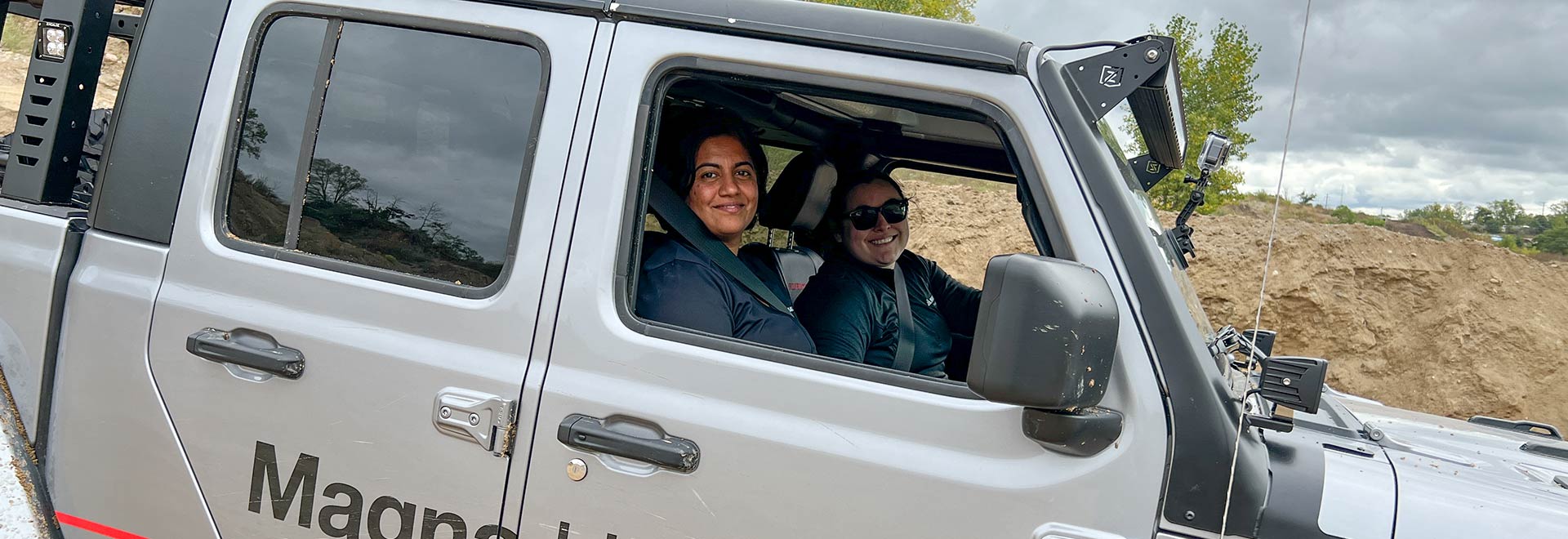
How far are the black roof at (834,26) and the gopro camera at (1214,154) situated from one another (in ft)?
2.64

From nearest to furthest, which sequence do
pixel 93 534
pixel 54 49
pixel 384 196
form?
pixel 384 196 → pixel 93 534 → pixel 54 49

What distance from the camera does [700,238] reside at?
7.63ft

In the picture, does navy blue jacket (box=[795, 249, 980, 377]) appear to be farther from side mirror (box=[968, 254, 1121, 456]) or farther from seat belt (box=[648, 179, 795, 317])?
side mirror (box=[968, 254, 1121, 456])

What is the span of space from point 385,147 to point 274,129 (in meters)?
0.30

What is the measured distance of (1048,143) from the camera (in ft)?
5.71

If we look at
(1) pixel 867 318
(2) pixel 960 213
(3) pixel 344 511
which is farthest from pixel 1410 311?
(3) pixel 344 511

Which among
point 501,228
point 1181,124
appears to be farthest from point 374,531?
point 1181,124

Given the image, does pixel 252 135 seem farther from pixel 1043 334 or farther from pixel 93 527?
pixel 1043 334

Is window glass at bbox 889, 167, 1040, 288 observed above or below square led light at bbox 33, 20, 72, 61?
above

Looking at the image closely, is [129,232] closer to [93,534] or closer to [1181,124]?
[93,534]

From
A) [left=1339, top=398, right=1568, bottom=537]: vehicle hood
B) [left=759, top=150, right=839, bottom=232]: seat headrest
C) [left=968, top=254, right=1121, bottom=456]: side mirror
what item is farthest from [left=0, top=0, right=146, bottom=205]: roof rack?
[left=1339, top=398, right=1568, bottom=537]: vehicle hood

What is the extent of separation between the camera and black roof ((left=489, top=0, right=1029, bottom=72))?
1.79 metres

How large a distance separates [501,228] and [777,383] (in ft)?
2.11

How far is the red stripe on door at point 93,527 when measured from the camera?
2.21 m
